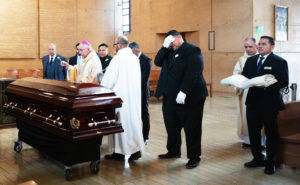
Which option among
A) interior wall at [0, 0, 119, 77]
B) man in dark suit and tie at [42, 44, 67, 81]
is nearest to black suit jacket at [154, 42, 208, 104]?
man in dark suit and tie at [42, 44, 67, 81]

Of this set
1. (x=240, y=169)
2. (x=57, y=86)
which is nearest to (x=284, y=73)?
(x=240, y=169)

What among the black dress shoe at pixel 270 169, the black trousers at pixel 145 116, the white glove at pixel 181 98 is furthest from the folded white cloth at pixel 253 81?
the black trousers at pixel 145 116

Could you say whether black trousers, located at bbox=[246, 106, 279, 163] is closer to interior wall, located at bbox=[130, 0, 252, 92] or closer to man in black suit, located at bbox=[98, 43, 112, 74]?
man in black suit, located at bbox=[98, 43, 112, 74]

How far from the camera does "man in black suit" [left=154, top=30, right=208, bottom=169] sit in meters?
4.38

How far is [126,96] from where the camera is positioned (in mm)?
4461

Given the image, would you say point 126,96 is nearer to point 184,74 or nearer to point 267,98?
point 184,74

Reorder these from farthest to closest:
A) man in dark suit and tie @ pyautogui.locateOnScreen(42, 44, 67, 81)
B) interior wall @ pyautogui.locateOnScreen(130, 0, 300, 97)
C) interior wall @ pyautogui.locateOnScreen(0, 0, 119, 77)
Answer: interior wall @ pyautogui.locateOnScreen(0, 0, 119, 77), interior wall @ pyautogui.locateOnScreen(130, 0, 300, 97), man in dark suit and tie @ pyautogui.locateOnScreen(42, 44, 67, 81)

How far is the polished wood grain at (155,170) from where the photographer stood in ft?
13.0

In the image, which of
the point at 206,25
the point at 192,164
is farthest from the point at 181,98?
the point at 206,25

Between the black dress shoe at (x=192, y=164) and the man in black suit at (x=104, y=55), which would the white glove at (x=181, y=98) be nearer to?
the black dress shoe at (x=192, y=164)

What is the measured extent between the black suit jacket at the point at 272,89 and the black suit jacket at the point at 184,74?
61 centimetres

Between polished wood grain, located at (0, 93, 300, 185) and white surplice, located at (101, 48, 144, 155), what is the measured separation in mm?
281

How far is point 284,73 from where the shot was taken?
407 cm

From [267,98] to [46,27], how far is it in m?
11.0
